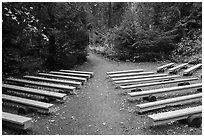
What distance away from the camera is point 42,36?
13.6 m

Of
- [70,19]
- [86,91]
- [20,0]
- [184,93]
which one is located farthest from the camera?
[70,19]

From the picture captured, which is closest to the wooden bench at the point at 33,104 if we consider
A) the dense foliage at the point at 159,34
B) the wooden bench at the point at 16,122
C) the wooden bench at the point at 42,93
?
the wooden bench at the point at 42,93

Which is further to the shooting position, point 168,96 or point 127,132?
point 168,96

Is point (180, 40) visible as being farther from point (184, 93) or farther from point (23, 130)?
point (23, 130)

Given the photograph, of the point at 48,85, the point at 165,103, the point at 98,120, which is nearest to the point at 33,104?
the point at 98,120

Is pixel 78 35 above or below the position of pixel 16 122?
above

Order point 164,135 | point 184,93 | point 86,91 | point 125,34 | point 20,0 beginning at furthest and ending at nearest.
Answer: point 125,34 → point 86,91 → point 184,93 → point 20,0 → point 164,135

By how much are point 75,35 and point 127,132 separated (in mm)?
11921

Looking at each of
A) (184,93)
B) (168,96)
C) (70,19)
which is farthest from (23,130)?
(70,19)

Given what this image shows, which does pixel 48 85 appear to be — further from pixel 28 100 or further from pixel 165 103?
pixel 165 103

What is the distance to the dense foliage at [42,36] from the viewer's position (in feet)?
31.0

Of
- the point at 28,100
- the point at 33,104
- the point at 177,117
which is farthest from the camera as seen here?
the point at 28,100

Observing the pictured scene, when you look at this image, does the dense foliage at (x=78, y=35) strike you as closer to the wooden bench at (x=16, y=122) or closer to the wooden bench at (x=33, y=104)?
the wooden bench at (x=33, y=104)

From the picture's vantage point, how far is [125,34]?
2038cm
